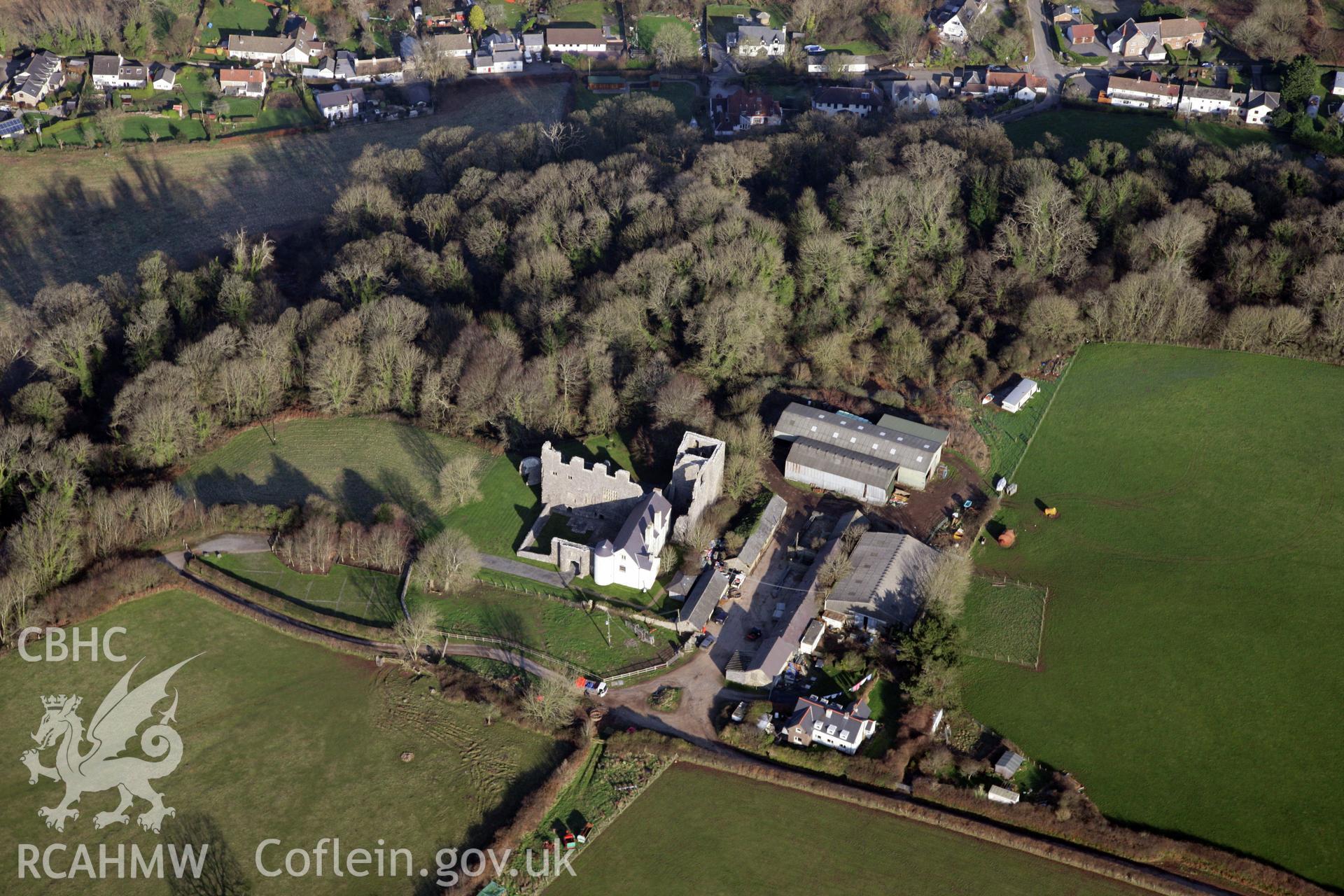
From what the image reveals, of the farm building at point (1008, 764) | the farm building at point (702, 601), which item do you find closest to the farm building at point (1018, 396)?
the farm building at point (702, 601)

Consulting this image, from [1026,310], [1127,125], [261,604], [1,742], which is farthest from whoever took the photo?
[1127,125]

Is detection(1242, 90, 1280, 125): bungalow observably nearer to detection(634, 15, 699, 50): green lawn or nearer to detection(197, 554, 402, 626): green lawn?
detection(634, 15, 699, 50): green lawn

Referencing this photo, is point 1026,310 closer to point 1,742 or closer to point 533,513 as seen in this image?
point 533,513

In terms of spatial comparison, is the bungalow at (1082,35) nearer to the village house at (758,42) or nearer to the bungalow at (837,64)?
the bungalow at (837,64)

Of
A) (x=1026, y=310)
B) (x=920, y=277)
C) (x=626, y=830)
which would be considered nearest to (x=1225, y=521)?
(x=1026, y=310)

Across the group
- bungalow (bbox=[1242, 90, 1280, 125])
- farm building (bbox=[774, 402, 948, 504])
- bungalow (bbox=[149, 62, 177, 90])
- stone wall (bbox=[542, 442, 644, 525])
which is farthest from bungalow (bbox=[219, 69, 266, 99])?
bungalow (bbox=[1242, 90, 1280, 125])
